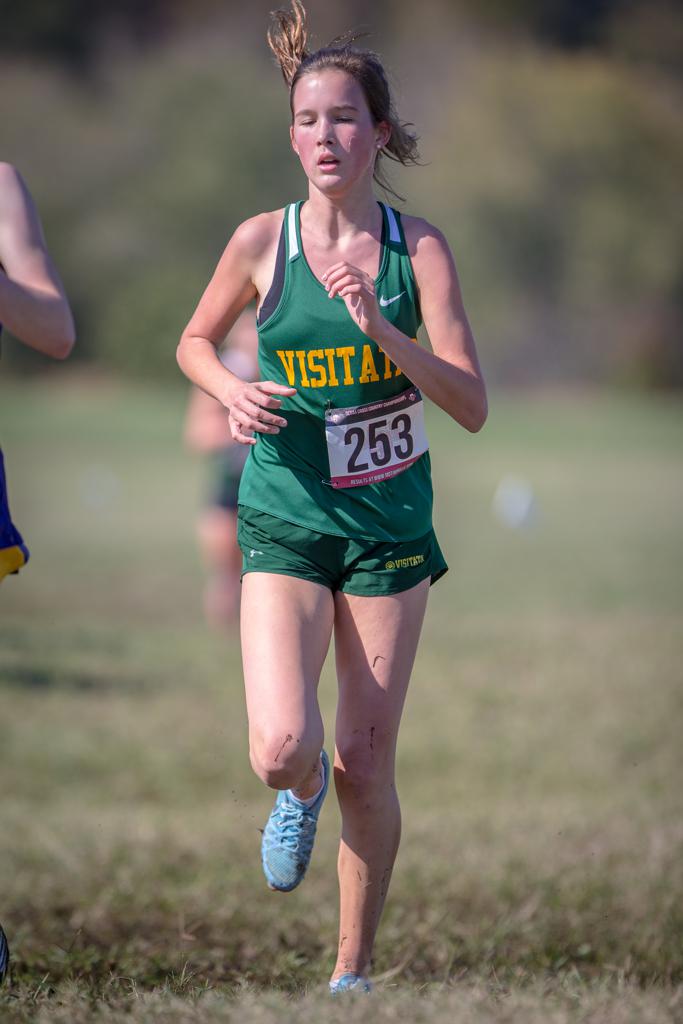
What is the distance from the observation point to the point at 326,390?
139 inches

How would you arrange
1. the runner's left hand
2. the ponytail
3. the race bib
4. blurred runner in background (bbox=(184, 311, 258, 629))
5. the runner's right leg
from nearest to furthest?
the runner's left hand, the runner's right leg, the race bib, the ponytail, blurred runner in background (bbox=(184, 311, 258, 629))

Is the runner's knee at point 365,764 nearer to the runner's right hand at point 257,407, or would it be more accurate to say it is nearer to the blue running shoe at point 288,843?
the blue running shoe at point 288,843

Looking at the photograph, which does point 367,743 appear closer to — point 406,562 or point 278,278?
point 406,562

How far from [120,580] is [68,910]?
9.84 meters

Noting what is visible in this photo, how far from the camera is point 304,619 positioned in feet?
11.5

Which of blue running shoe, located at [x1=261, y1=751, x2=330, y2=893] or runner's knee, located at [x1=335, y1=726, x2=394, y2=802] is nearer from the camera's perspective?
runner's knee, located at [x1=335, y1=726, x2=394, y2=802]

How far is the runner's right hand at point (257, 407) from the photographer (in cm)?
331

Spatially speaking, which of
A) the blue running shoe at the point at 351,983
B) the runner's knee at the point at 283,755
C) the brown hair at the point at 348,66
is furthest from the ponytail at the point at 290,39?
the blue running shoe at the point at 351,983

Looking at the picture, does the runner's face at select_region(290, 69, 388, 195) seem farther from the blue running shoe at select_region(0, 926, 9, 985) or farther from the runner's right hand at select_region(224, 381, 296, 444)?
the blue running shoe at select_region(0, 926, 9, 985)

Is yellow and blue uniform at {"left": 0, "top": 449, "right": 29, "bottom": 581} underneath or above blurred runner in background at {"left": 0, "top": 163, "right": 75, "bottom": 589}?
underneath

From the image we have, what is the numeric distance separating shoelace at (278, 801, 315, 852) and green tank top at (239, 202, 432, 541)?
0.80 m

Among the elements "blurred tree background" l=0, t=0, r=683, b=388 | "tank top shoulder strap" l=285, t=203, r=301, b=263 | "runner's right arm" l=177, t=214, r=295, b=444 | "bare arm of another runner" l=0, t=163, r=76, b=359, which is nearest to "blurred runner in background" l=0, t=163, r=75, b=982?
"bare arm of another runner" l=0, t=163, r=76, b=359

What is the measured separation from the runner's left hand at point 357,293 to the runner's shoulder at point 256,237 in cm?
41

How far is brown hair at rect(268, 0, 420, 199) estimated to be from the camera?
11.6 ft
